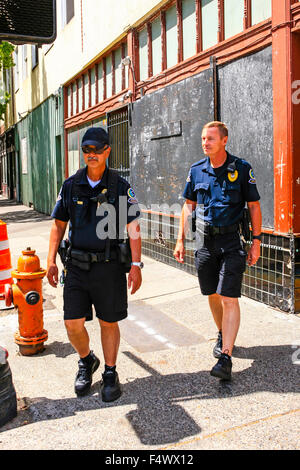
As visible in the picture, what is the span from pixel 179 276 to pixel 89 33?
683 centimetres

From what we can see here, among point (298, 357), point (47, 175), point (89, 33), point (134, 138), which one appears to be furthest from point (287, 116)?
point (47, 175)

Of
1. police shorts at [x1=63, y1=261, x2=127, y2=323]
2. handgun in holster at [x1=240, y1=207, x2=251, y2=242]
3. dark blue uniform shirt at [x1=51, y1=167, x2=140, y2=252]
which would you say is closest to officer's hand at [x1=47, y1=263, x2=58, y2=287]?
police shorts at [x1=63, y1=261, x2=127, y2=323]

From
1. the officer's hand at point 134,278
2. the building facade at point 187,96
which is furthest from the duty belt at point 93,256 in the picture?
the building facade at point 187,96

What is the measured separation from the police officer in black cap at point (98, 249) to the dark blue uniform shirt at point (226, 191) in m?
0.67

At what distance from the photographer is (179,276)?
717 centimetres

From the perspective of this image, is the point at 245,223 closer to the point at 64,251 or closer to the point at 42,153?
the point at 64,251

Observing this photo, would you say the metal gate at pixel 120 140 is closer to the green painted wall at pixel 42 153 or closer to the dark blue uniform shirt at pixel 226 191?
the green painted wall at pixel 42 153

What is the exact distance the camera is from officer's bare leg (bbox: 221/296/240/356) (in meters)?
3.70

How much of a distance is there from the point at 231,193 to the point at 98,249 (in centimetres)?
115

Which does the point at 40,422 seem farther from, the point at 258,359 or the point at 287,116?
the point at 287,116

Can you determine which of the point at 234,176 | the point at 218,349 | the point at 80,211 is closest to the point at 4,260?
the point at 80,211

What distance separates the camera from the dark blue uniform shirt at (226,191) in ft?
12.5

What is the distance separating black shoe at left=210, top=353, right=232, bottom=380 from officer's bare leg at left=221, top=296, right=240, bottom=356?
89 millimetres

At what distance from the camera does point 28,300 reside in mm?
4195
